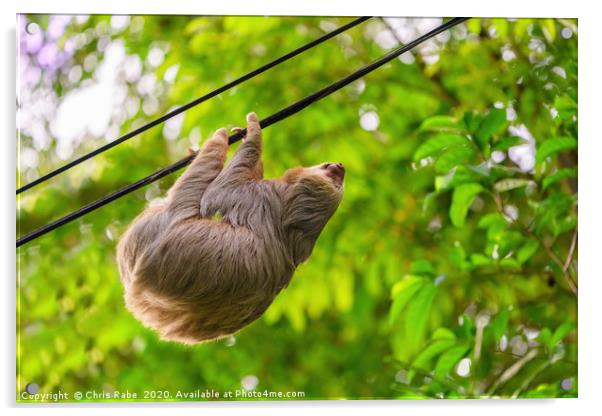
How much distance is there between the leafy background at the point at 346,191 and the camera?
11.2ft

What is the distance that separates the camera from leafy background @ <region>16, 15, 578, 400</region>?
3.41m

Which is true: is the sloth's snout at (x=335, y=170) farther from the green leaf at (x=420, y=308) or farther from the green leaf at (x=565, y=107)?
the green leaf at (x=565, y=107)

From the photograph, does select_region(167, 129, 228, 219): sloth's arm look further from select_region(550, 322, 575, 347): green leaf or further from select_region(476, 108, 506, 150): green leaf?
select_region(550, 322, 575, 347): green leaf

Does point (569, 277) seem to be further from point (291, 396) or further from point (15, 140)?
point (15, 140)

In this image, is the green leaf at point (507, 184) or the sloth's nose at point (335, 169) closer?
the sloth's nose at point (335, 169)

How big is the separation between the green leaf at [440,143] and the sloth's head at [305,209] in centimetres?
55

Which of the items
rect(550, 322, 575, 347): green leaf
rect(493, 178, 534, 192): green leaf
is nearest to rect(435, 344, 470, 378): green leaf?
rect(550, 322, 575, 347): green leaf

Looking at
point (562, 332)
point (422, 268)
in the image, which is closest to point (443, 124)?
point (422, 268)

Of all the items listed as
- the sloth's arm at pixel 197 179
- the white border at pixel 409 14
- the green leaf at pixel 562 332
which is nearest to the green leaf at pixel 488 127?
the white border at pixel 409 14

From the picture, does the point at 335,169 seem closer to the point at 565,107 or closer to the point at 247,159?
the point at 247,159

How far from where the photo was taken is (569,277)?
3480 millimetres

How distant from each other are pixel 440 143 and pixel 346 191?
83cm

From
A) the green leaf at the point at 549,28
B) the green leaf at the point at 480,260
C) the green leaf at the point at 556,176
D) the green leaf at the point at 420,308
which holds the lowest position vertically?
the green leaf at the point at 420,308

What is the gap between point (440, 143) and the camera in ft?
10.2
